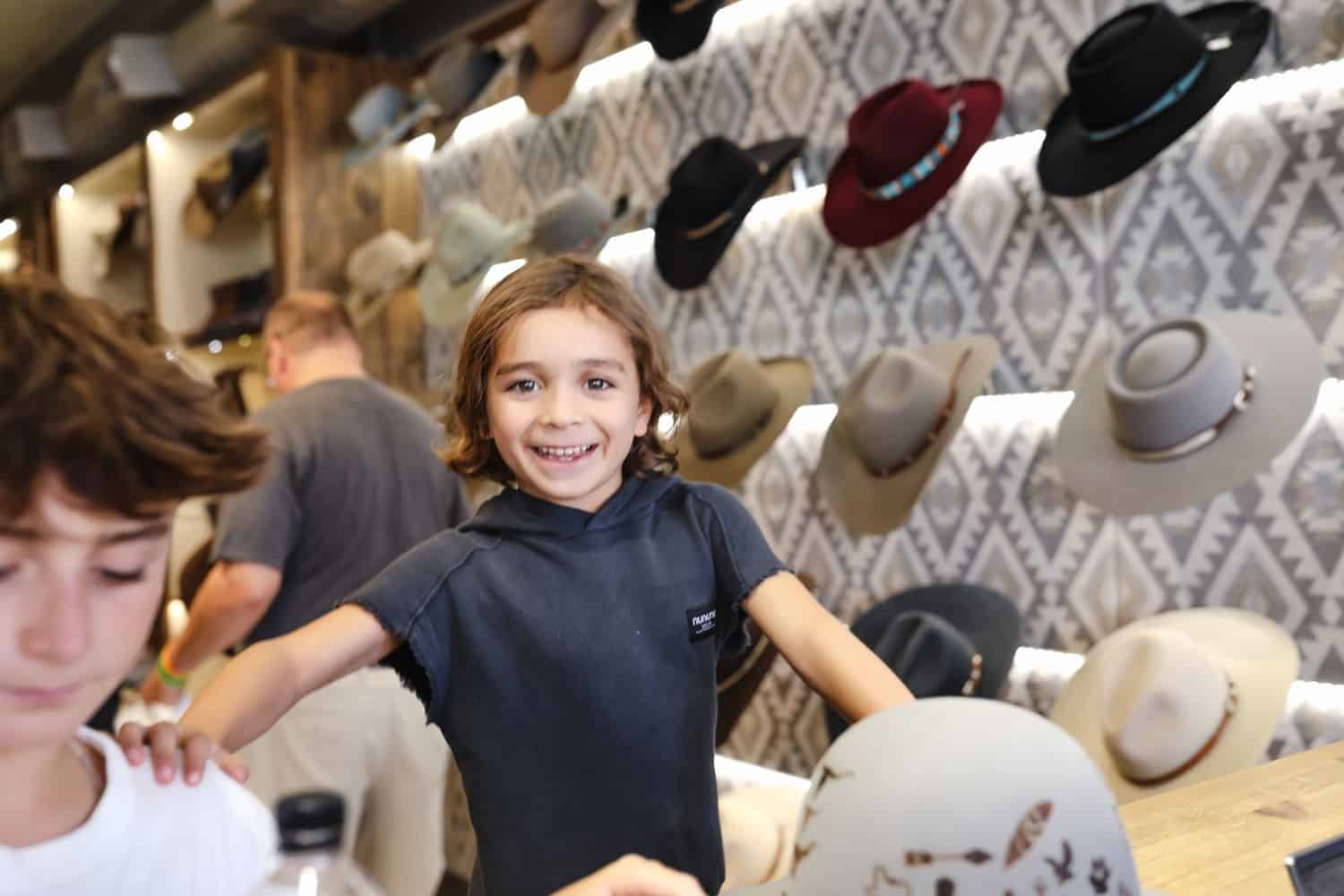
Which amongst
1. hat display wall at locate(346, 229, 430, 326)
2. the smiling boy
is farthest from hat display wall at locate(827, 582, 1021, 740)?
hat display wall at locate(346, 229, 430, 326)

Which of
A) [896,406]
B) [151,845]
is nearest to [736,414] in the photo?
[896,406]

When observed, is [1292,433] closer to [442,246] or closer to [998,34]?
[998,34]

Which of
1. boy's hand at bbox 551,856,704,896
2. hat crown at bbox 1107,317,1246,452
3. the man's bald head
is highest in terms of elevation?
boy's hand at bbox 551,856,704,896

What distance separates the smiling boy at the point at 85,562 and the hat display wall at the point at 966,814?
0.34 metres

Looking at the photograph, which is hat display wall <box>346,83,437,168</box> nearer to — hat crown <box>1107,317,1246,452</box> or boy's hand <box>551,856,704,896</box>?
hat crown <box>1107,317,1246,452</box>

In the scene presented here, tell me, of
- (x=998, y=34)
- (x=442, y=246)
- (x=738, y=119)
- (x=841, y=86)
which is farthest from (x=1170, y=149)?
(x=442, y=246)

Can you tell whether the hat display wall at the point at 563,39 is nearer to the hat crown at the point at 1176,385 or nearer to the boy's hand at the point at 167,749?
the hat crown at the point at 1176,385

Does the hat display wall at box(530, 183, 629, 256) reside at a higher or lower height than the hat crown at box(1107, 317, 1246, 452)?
higher

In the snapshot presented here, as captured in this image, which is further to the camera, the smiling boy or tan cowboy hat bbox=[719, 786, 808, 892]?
tan cowboy hat bbox=[719, 786, 808, 892]

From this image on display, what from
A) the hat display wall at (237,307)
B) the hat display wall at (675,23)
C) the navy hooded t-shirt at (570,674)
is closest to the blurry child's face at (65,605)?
the navy hooded t-shirt at (570,674)

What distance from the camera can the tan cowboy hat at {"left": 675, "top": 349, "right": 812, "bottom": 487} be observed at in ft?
8.59

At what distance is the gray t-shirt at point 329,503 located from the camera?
2.43 meters

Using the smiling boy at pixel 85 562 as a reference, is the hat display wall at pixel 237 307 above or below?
below

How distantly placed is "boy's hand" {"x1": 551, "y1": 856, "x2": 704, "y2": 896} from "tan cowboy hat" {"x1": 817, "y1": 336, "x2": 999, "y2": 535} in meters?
1.61
